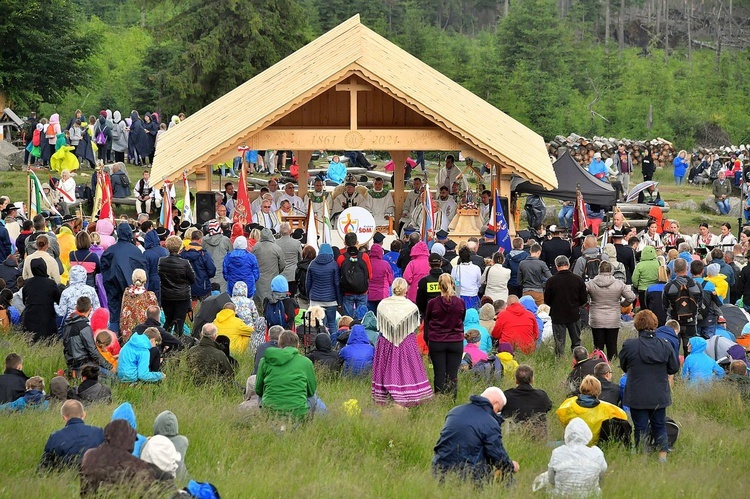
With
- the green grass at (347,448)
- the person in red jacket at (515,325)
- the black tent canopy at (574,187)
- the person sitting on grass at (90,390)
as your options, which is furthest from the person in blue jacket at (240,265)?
the black tent canopy at (574,187)

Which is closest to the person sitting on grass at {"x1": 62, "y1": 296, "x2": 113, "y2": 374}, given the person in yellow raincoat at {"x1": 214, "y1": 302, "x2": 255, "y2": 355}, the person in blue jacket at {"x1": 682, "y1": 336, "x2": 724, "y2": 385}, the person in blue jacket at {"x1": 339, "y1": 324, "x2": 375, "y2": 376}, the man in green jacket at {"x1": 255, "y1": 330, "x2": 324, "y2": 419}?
the person in yellow raincoat at {"x1": 214, "y1": 302, "x2": 255, "y2": 355}

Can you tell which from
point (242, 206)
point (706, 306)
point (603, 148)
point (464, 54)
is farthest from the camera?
point (464, 54)

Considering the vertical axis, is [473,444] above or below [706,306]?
below

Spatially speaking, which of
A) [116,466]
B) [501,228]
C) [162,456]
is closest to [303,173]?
[501,228]

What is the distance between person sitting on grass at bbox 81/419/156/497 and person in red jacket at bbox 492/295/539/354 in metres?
7.33

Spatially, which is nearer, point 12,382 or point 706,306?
point 12,382

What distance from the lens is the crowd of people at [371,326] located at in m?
10.0

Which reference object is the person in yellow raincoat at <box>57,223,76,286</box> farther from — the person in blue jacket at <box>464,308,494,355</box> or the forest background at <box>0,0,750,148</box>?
the forest background at <box>0,0,750,148</box>

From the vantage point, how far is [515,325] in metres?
15.4

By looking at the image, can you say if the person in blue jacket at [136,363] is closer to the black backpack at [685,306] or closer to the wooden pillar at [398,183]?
the black backpack at [685,306]

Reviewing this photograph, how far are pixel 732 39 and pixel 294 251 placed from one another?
235ft

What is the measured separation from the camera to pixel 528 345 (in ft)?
51.1

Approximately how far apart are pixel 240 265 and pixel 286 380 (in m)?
5.37

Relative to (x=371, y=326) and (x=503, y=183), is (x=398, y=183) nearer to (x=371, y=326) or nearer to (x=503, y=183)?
(x=503, y=183)
